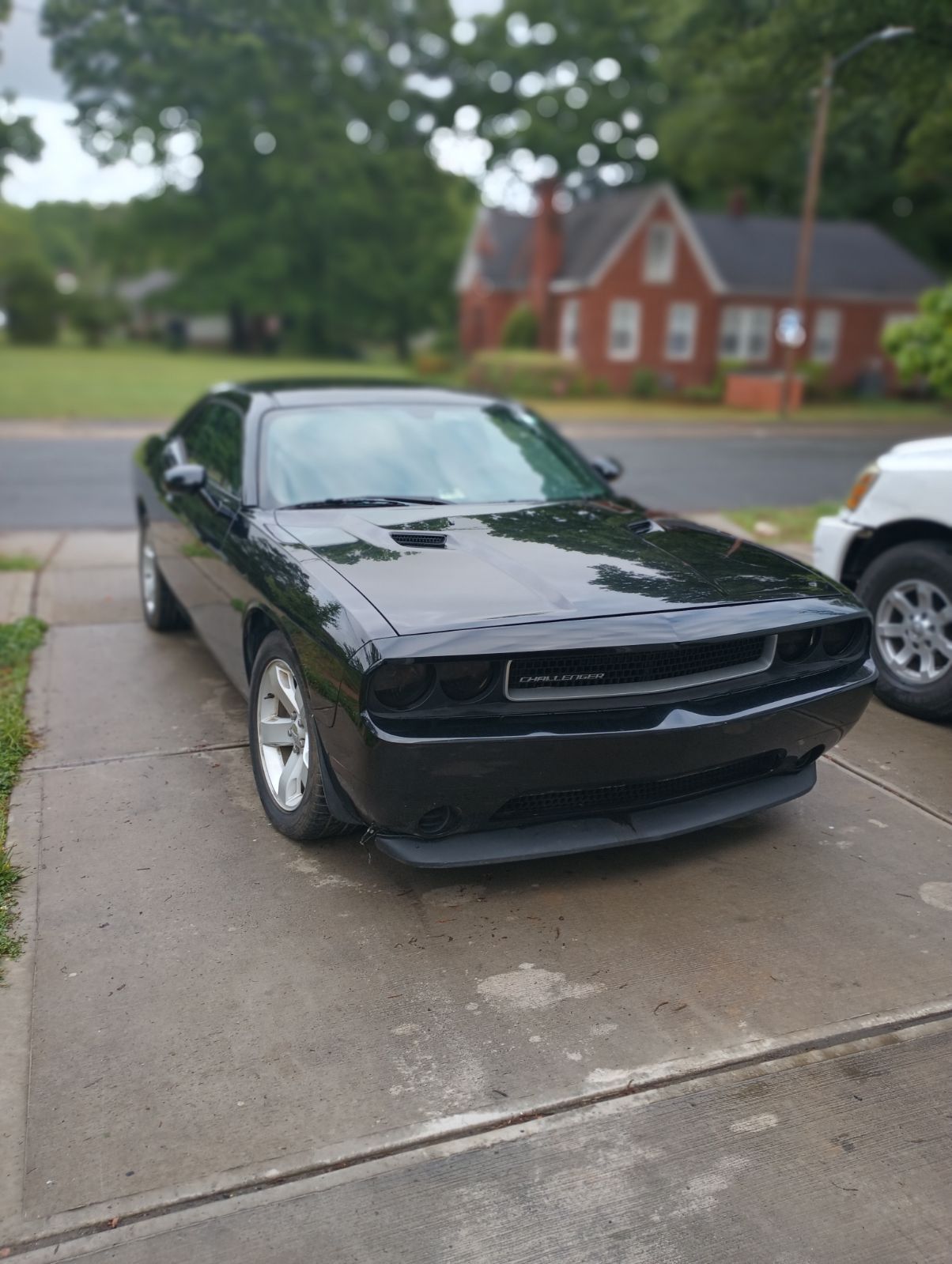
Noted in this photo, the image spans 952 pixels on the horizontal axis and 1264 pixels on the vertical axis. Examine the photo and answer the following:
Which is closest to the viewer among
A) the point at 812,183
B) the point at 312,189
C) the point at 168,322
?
the point at 812,183

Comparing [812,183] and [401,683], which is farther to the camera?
[812,183]

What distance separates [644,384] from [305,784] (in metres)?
31.9

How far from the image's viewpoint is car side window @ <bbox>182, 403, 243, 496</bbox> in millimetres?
4969

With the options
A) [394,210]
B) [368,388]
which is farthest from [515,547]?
[394,210]

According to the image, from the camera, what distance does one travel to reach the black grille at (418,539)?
396 centimetres

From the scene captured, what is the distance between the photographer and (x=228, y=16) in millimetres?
27031

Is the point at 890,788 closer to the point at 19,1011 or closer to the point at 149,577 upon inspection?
the point at 19,1011

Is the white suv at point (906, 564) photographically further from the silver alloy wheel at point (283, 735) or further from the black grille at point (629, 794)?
the silver alloy wheel at point (283, 735)

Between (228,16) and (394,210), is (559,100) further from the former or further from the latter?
(228,16)

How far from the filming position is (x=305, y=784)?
3.78m

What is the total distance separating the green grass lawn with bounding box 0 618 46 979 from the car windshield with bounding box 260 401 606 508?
1454 mm

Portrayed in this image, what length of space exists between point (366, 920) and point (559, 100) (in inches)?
1780

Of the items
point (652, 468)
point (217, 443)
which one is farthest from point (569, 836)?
point (652, 468)

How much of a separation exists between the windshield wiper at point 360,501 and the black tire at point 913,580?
2.11 meters
